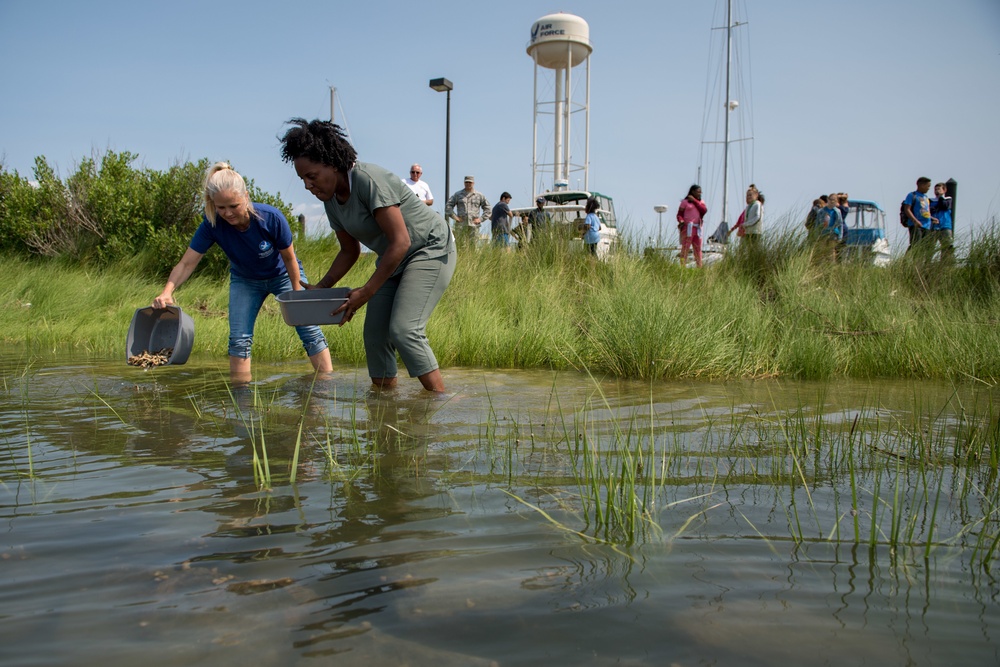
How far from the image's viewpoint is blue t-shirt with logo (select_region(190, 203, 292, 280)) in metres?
4.50

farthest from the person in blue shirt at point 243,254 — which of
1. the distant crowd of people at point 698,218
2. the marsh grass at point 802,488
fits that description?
the distant crowd of people at point 698,218

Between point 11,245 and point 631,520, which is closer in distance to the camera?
point 631,520

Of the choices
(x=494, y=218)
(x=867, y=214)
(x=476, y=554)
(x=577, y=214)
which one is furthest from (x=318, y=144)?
(x=867, y=214)

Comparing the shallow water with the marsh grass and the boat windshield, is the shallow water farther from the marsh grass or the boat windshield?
the boat windshield

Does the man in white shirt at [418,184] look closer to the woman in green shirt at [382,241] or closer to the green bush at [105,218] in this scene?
the green bush at [105,218]

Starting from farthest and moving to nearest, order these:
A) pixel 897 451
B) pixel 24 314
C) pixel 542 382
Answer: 1. pixel 24 314
2. pixel 542 382
3. pixel 897 451

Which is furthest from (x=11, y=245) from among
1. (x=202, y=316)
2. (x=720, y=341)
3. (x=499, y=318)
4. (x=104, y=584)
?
(x=104, y=584)

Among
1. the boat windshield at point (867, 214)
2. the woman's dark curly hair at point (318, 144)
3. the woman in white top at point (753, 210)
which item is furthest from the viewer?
the boat windshield at point (867, 214)

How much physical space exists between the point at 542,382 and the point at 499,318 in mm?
2032

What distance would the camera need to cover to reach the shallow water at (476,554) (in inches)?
56.1

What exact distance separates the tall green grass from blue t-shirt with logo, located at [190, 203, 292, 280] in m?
2.06

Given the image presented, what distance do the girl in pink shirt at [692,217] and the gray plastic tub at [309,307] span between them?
7714mm

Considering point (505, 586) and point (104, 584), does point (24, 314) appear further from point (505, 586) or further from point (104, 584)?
point (505, 586)

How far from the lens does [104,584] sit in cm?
168
